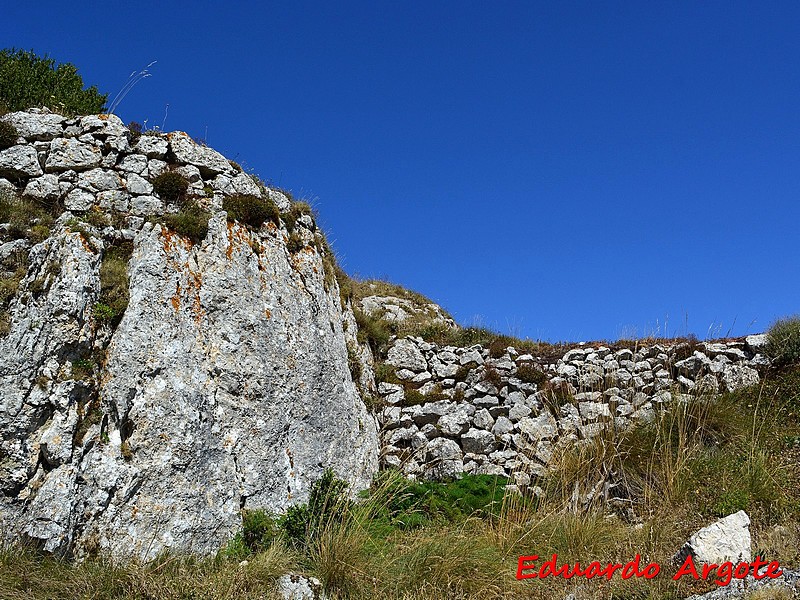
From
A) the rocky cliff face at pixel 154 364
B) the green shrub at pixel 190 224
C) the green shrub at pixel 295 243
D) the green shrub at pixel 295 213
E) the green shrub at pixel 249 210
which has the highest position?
the green shrub at pixel 295 213

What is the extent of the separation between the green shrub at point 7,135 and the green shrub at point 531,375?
33.3 ft

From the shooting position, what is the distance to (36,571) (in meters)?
6.03

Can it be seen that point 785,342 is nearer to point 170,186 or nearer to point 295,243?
point 295,243

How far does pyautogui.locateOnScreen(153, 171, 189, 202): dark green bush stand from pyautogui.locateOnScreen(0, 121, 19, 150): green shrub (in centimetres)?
227

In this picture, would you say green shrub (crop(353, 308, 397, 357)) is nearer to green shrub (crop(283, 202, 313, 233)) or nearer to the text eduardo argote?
green shrub (crop(283, 202, 313, 233))

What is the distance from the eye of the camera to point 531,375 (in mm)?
12797

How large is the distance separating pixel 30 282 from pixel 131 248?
4.60ft

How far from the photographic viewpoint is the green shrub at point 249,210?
998 cm

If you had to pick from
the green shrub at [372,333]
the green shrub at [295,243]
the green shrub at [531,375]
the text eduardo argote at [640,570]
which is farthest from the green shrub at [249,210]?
the text eduardo argote at [640,570]

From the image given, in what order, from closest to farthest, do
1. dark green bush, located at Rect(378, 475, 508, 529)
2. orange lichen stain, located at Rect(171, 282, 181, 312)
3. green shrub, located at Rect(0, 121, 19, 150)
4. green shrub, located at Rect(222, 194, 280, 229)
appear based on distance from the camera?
orange lichen stain, located at Rect(171, 282, 181, 312), dark green bush, located at Rect(378, 475, 508, 529), green shrub, located at Rect(0, 121, 19, 150), green shrub, located at Rect(222, 194, 280, 229)

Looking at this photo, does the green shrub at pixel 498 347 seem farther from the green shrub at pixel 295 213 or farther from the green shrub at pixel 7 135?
the green shrub at pixel 7 135

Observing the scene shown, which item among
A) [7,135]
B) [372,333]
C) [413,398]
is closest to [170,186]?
[7,135]

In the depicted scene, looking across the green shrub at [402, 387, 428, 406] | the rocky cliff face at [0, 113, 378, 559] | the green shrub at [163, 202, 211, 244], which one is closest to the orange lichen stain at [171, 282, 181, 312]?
the rocky cliff face at [0, 113, 378, 559]

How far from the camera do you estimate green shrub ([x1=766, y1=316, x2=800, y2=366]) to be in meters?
12.3
